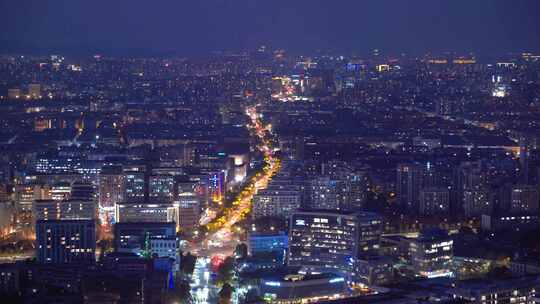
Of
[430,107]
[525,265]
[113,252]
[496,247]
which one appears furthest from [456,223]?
[430,107]

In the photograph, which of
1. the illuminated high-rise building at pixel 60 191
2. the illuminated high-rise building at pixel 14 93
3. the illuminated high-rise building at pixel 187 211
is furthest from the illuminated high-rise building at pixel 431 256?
the illuminated high-rise building at pixel 14 93

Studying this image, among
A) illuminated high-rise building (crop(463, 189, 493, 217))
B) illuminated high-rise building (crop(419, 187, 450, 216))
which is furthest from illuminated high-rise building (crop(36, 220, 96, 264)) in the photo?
illuminated high-rise building (crop(463, 189, 493, 217))

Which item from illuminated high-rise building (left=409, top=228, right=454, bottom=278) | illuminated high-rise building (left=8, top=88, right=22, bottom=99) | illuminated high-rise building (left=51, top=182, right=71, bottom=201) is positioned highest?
illuminated high-rise building (left=8, top=88, right=22, bottom=99)

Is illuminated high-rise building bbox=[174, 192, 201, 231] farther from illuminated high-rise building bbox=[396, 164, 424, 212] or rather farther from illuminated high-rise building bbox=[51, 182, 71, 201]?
illuminated high-rise building bbox=[396, 164, 424, 212]

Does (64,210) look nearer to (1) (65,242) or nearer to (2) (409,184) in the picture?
(1) (65,242)

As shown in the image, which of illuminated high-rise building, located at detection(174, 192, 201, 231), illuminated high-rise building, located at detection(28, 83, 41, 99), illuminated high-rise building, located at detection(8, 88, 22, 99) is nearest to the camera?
illuminated high-rise building, located at detection(174, 192, 201, 231)

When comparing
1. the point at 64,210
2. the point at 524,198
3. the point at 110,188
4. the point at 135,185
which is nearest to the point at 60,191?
the point at 110,188

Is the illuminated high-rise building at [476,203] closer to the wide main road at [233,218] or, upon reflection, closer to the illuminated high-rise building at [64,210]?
the wide main road at [233,218]

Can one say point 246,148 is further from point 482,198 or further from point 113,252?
point 113,252
